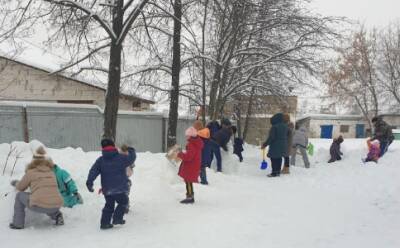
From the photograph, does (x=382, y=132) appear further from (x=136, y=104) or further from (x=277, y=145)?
(x=136, y=104)

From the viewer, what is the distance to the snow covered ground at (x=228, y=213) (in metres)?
6.12

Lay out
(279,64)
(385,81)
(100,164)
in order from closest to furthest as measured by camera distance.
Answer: (100,164) → (279,64) → (385,81)

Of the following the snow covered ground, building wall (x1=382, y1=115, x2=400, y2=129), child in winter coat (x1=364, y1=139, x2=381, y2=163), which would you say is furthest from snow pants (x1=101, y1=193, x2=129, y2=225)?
building wall (x1=382, y1=115, x2=400, y2=129)

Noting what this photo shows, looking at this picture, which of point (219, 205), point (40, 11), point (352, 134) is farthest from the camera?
point (352, 134)

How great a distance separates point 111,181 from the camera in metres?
6.75

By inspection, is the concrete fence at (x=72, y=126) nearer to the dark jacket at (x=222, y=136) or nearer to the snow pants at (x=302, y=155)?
the dark jacket at (x=222, y=136)

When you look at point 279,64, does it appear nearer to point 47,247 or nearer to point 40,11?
point 40,11

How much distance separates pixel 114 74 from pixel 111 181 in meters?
4.36

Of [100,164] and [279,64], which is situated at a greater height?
[279,64]

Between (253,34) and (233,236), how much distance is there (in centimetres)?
1276

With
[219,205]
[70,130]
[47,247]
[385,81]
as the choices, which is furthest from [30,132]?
[385,81]

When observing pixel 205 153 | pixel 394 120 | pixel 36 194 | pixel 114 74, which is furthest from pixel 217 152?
pixel 394 120

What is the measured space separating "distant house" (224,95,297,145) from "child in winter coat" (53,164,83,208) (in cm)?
1335

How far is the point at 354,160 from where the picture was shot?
15297 millimetres
